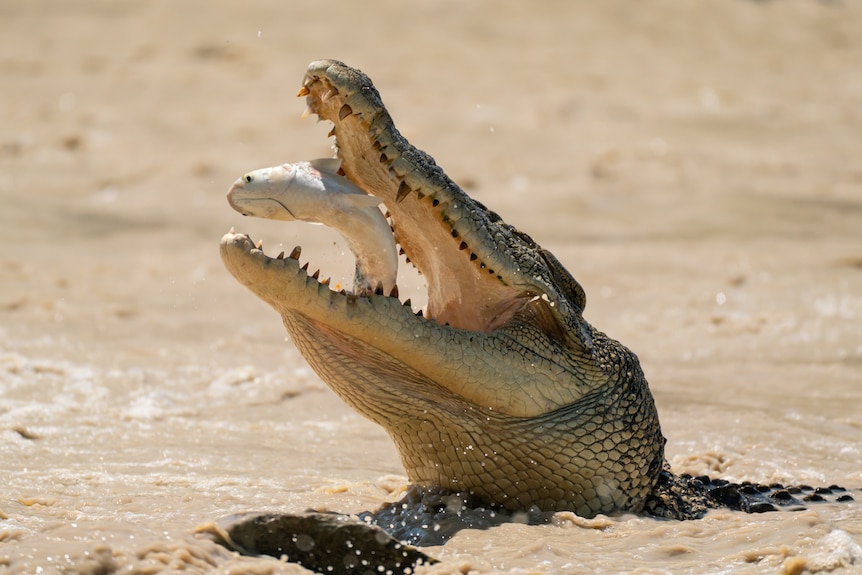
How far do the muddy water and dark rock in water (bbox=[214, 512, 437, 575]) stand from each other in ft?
0.30

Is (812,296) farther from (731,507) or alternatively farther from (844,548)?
(844,548)

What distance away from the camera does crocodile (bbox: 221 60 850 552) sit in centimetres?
327

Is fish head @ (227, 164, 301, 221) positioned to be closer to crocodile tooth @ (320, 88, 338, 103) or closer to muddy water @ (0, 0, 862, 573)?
crocodile tooth @ (320, 88, 338, 103)

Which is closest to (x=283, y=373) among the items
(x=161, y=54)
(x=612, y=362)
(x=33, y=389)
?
(x=33, y=389)

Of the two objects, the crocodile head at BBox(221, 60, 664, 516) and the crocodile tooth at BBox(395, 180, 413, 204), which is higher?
the crocodile tooth at BBox(395, 180, 413, 204)

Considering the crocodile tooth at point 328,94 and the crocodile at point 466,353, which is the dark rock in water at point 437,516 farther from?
the crocodile tooth at point 328,94

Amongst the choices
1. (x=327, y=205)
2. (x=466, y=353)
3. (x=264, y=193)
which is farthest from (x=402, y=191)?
(x=466, y=353)

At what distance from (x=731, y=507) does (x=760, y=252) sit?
196 inches

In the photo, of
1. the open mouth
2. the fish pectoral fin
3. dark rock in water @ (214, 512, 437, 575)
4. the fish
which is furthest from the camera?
the fish pectoral fin

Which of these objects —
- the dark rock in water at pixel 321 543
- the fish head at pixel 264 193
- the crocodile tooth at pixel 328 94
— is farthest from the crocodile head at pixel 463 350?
the dark rock in water at pixel 321 543

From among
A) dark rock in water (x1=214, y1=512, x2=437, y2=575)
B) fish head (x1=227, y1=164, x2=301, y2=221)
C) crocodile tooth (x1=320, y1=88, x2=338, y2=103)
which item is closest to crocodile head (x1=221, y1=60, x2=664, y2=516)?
crocodile tooth (x1=320, y1=88, x2=338, y2=103)

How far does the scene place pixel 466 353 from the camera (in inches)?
134

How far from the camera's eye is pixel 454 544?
332 cm

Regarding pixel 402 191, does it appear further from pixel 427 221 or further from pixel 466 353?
pixel 466 353
